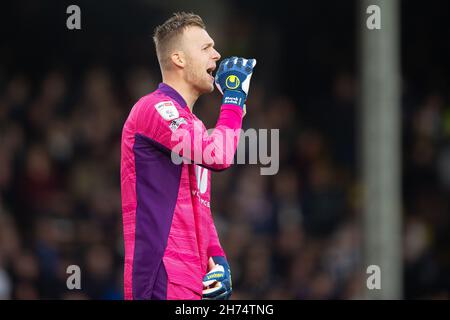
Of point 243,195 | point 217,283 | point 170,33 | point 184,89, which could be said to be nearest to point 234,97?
point 184,89

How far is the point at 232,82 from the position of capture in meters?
4.98

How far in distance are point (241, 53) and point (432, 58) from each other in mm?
2038

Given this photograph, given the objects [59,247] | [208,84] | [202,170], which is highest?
[208,84]

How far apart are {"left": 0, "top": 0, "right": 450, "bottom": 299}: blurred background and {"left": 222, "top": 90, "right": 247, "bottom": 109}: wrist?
440 cm

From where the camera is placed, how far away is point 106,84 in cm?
1108

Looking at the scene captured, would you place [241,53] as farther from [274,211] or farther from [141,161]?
[141,161]

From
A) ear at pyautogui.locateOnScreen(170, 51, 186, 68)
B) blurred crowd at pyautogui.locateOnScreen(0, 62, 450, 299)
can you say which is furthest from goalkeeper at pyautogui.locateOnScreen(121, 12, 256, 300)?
blurred crowd at pyautogui.locateOnScreen(0, 62, 450, 299)

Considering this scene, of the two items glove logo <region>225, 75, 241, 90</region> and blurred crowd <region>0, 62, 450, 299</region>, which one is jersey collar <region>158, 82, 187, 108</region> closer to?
glove logo <region>225, 75, 241, 90</region>

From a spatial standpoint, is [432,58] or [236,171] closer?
[236,171]

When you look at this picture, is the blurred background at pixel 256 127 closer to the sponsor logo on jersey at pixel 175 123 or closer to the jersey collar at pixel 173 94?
the jersey collar at pixel 173 94

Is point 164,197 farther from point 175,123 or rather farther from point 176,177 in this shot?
point 175,123

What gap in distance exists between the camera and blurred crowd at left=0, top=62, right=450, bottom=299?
955 centimetres

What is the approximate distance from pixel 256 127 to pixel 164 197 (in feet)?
19.8
